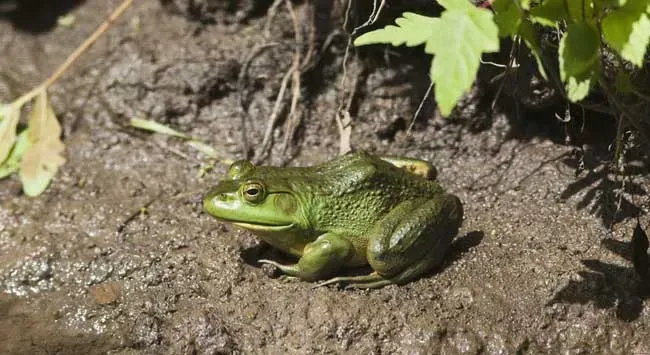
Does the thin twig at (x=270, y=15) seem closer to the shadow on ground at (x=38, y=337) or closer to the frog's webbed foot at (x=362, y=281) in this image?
the frog's webbed foot at (x=362, y=281)

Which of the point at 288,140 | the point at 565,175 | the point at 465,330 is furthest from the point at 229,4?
the point at 465,330

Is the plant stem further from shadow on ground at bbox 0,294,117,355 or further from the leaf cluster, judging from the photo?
the leaf cluster

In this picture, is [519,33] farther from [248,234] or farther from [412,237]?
[248,234]

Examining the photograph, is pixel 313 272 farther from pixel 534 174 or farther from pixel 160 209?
pixel 534 174

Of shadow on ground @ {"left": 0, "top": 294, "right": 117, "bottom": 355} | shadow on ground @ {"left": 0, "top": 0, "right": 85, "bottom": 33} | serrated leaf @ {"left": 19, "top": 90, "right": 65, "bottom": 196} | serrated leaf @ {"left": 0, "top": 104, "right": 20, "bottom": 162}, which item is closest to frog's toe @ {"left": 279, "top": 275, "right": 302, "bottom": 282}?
shadow on ground @ {"left": 0, "top": 294, "right": 117, "bottom": 355}

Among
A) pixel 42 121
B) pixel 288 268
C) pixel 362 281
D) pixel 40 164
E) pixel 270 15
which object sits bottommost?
pixel 40 164

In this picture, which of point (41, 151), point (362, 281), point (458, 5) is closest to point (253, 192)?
point (362, 281)

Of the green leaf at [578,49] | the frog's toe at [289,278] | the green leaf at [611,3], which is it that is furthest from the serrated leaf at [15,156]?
the green leaf at [611,3]
